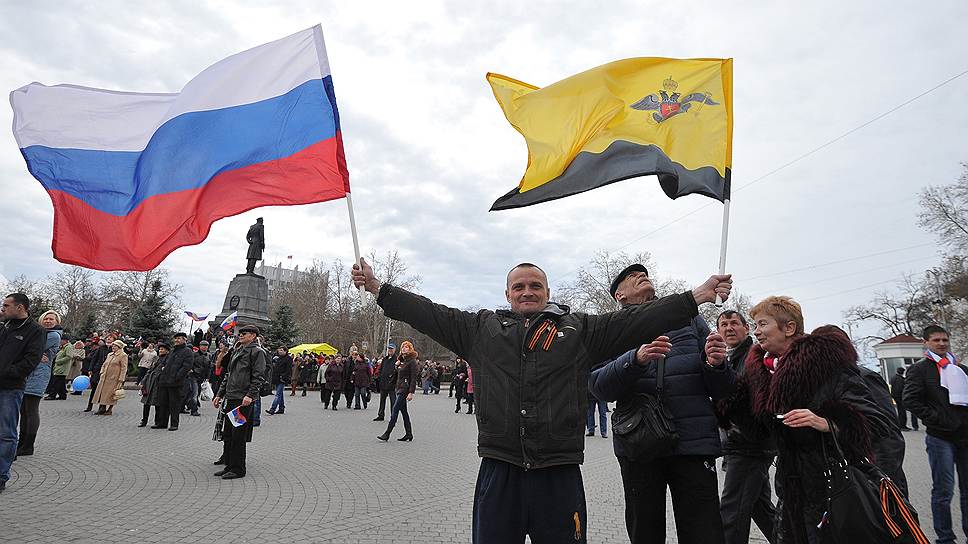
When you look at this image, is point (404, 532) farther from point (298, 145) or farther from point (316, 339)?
point (316, 339)

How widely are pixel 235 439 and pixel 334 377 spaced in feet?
40.7

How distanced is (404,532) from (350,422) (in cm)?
1100

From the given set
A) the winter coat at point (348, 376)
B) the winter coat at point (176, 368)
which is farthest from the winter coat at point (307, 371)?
the winter coat at point (176, 368)

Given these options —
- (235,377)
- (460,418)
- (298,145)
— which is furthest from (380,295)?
(460,418)

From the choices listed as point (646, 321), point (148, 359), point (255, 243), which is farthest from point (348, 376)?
point (646, 321)

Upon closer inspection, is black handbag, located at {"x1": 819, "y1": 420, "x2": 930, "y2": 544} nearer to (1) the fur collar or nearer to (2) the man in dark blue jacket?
(1) the fur collar

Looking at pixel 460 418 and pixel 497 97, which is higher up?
pixel 497 97

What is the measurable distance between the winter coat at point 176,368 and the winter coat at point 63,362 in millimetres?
5346

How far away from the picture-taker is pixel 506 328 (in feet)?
10.6

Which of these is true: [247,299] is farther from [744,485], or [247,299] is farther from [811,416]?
[811,416]

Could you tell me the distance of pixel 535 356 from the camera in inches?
121

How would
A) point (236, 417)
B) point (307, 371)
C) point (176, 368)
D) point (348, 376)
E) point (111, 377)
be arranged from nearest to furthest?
point (236, 417) < point (176, 368) < point (111, 377) < point (348, 376) < point (307, 371)

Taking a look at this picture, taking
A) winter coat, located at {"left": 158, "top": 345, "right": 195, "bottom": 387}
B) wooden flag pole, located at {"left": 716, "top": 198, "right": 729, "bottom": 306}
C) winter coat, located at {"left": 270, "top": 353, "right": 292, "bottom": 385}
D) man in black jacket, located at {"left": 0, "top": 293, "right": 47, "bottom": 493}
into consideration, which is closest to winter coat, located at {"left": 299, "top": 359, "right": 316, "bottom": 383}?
winter coat, located at {"left": 270, "top": 353, "right": 292, "bottom": 385}

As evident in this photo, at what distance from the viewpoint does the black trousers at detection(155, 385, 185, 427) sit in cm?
1252
